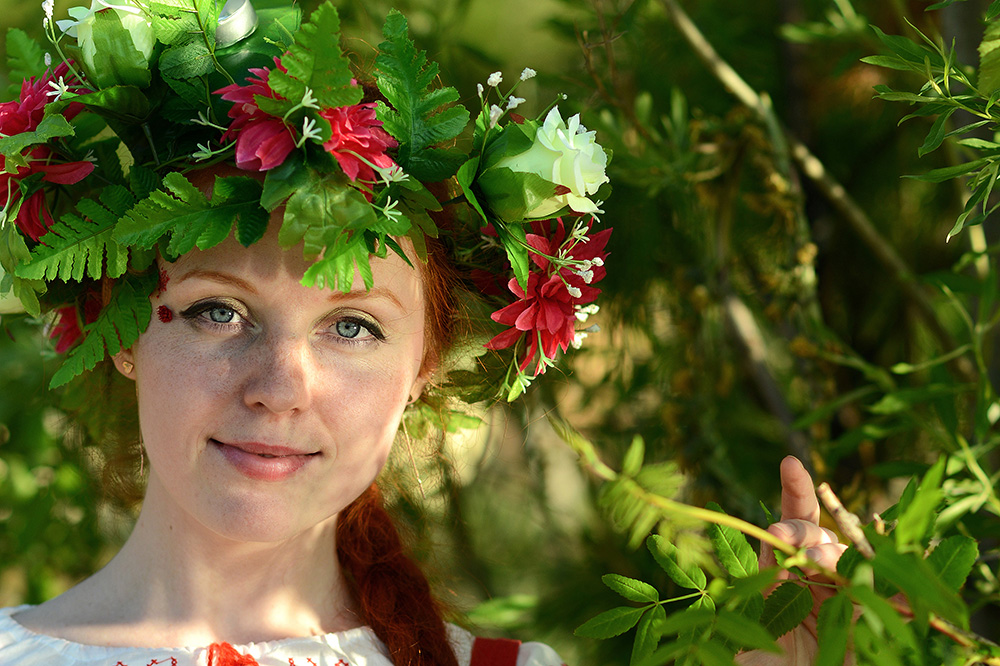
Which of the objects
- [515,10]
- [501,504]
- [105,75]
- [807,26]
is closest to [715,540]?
[105,75]

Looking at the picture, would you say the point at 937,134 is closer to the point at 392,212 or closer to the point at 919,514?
the point at 919,514

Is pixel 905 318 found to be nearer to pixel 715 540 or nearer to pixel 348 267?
pixel 715 540

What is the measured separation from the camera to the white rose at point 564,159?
0.98 metres

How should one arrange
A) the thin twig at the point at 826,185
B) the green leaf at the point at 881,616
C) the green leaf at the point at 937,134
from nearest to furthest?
the green leaf at the point at 881,616, the green leaf at the point at 937,134, the thin twig at the point at 826,185

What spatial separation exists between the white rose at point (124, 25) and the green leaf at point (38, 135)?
82 mm

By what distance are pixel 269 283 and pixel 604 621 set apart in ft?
1.69

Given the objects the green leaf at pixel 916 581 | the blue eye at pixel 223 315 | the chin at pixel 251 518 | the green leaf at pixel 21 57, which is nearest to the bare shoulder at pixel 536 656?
the chin at pixel 251 518

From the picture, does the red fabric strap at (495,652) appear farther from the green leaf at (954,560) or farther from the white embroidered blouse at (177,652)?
the green leaf at (954,560)

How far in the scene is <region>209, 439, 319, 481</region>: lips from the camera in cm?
104

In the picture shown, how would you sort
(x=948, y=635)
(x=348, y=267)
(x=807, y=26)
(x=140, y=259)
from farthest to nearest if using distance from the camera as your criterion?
(x=807, y=26) < (x=140, y=259) < (x=348, y=267) < (x=948, y=635)

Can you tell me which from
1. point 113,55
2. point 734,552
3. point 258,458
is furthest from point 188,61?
point 734,552

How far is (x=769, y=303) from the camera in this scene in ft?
5.29

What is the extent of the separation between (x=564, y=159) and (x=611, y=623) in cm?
48

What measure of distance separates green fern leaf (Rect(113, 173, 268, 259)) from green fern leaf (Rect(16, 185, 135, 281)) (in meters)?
0.05
